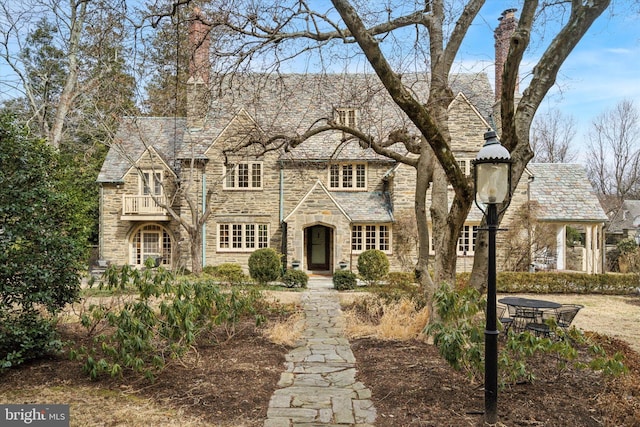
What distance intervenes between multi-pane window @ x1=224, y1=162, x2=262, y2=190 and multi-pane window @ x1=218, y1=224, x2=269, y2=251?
6.27 ft

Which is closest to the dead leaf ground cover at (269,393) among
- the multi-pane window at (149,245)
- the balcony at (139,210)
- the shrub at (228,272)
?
the shrub at (228,272)

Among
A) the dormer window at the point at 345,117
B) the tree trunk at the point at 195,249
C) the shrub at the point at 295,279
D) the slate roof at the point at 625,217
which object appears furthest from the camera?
the slate roof at the point at 625,217

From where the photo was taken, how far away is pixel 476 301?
5531mm

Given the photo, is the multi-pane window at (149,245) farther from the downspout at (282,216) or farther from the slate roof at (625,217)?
the slate roof at (625,217)

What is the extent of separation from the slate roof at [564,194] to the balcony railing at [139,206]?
1823cm

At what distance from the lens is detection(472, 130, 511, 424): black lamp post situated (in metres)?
4.43

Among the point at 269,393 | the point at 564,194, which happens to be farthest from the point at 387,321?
the point at 564,194

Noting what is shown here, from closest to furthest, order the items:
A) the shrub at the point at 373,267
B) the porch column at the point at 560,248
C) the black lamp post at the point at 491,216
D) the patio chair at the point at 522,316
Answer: the black lamp post at the point at 491,216 < the patio chair at the point at 522,316 < the shrub at the point at 373,267 < the porch column at the point at 560,248

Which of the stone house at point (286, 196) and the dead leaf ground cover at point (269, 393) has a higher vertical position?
the stone house at point (286, 196)

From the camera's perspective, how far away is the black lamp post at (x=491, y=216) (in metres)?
4.43

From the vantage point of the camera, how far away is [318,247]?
23297mm

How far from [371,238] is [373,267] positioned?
3.52 metres

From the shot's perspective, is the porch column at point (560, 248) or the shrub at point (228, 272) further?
the porch column at point (560, 248)

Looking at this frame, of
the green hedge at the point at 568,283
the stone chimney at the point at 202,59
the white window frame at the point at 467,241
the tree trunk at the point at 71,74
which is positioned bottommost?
the green hedge at the point at 568,283
